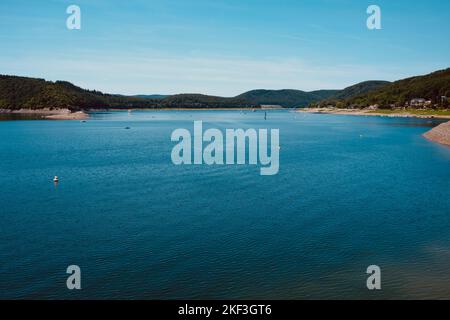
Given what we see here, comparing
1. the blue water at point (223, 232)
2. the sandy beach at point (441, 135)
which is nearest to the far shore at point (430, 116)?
the sandy beach at point (441, 135)

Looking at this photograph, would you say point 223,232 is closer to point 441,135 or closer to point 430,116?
point 441,135

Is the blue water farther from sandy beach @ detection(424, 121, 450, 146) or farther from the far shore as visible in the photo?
the far shore

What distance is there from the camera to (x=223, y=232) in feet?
69.1

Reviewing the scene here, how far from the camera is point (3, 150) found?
5731cm

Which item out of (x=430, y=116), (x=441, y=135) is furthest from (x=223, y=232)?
(x=430, y=116)

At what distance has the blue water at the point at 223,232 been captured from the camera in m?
15.2

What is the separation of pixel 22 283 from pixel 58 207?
11.5 meters

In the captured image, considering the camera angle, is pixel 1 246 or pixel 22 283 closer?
pixel 22 283

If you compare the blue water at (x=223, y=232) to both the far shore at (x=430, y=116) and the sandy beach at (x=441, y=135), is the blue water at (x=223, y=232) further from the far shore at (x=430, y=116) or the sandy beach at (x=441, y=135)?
the far shore at (x=430, y=116)

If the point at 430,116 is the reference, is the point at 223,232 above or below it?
below

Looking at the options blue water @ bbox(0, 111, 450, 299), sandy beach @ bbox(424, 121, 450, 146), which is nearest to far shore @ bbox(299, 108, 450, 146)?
sandy beach @ bbox(424, 121, 450, 146)

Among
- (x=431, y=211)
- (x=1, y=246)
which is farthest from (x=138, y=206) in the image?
(x=431, y=211)
